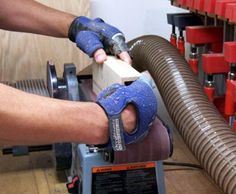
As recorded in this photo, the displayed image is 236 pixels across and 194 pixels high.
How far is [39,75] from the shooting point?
5.81 ft

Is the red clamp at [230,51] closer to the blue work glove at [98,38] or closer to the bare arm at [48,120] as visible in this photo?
the blue work glove at [98,38]

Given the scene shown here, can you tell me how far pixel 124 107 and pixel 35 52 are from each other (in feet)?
3.00

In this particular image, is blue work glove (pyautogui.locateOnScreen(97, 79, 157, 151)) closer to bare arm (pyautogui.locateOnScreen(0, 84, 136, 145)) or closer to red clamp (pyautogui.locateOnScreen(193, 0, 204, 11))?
bare arm (pyautogui.locateOnScreen(0, 84, 136, 145))

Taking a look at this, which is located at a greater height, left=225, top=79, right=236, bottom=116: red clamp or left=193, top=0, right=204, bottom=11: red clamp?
left=193, top=0, right=204, bottom=11: red clamp

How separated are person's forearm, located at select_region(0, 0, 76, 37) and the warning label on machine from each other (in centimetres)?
58

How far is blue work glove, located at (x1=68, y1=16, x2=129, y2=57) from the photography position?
→ 1.27 m

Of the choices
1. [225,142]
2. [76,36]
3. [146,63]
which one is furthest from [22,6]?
[225,142]

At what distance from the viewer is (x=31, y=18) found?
153cm

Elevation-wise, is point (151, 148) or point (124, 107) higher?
point (124, 107)

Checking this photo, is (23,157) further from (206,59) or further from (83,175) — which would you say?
(206,59)

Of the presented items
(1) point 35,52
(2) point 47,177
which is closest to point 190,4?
(1) point 35,52

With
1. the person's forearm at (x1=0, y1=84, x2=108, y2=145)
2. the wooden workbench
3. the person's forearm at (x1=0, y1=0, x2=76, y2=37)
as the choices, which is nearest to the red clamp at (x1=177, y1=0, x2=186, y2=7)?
the person's forearm at (x1=0, y1=0, x2=76, y2=37)

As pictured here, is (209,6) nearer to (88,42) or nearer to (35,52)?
(88,42)

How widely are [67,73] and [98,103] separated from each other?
0.59m
